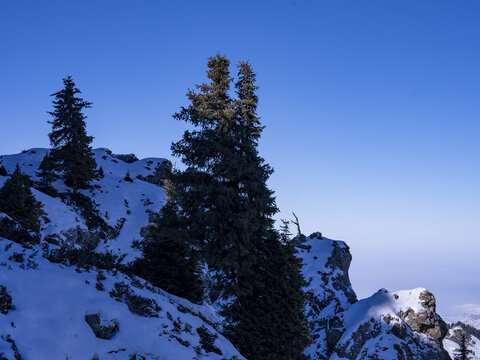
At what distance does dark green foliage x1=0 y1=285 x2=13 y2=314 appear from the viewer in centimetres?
541

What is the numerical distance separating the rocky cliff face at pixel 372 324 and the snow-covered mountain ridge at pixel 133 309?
0.37 feet

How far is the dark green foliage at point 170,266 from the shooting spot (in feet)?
58.5

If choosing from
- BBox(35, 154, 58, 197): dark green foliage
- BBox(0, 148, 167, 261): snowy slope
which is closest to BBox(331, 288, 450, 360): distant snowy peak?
BBox(0, 148, 167, 261): snowy slope

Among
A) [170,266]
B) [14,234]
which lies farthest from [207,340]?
[170,266]

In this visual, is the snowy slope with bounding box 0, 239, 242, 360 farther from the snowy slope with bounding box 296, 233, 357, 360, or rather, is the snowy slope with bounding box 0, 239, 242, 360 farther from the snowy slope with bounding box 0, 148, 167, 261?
the snowy slope with bounding box 296, 233, 357, 360

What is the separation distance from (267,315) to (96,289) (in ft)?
34.2

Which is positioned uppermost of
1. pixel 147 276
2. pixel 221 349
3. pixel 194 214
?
pixel 194 214


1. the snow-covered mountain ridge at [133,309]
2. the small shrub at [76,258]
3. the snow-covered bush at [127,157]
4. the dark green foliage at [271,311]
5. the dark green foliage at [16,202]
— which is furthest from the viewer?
Result: the snow-covered bush at [127,157]

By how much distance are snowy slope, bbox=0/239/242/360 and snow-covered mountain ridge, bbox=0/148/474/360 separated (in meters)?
0.02

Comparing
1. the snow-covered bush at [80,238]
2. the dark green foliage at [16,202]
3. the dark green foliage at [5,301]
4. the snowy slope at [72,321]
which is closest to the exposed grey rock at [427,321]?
the snowy slope at [72,321]

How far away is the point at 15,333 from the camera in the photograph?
16.5ft

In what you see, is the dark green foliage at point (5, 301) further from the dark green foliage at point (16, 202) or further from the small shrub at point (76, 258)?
the dark green foliage at point (16, 202)

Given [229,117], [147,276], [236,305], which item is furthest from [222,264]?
[229,117]

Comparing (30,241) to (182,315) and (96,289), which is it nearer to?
(96,289)
